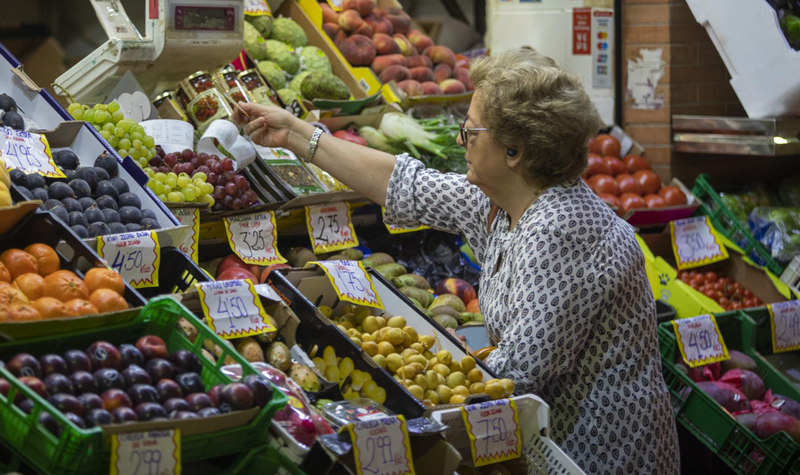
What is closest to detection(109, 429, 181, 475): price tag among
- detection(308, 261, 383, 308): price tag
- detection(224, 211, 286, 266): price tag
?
detection(308, 261, 383, 308): price tag

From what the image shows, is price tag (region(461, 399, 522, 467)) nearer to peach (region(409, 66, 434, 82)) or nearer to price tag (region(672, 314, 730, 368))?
price tag (region(672, 314, 730, 368))

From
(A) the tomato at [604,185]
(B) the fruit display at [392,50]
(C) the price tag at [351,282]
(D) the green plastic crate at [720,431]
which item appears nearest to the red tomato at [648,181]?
(A) the tomato at [604,185]

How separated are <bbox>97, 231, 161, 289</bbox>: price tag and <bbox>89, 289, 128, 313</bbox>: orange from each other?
39 cm

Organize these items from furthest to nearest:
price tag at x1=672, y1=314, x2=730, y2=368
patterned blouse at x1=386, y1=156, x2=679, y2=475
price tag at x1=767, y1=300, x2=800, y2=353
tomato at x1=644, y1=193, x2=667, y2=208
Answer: tomato at x1=644, y1=193, x2=667, y2=208 → price tag at x1=767, y1=300, x2=800, y2=353 → price tag at x1=672, y1=314, x2=730, y2=368 → patterned blouse at x1=386, y1=156, x2=679, y2=475

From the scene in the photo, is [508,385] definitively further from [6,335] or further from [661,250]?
[661,250]

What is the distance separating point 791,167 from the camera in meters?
5.12

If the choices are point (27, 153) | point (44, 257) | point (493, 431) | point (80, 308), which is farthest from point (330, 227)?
point (80, 308)

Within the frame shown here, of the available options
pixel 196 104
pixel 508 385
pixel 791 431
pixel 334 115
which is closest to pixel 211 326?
pixel 508 385

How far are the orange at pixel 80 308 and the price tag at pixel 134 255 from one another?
440mm

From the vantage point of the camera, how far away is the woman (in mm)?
2164

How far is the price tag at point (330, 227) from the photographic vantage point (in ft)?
10.4

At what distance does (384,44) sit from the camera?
15.4ft

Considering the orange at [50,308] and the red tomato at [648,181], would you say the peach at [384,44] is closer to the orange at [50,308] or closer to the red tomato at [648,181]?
the red tomato at [648,181]

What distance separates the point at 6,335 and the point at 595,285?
1373mm
